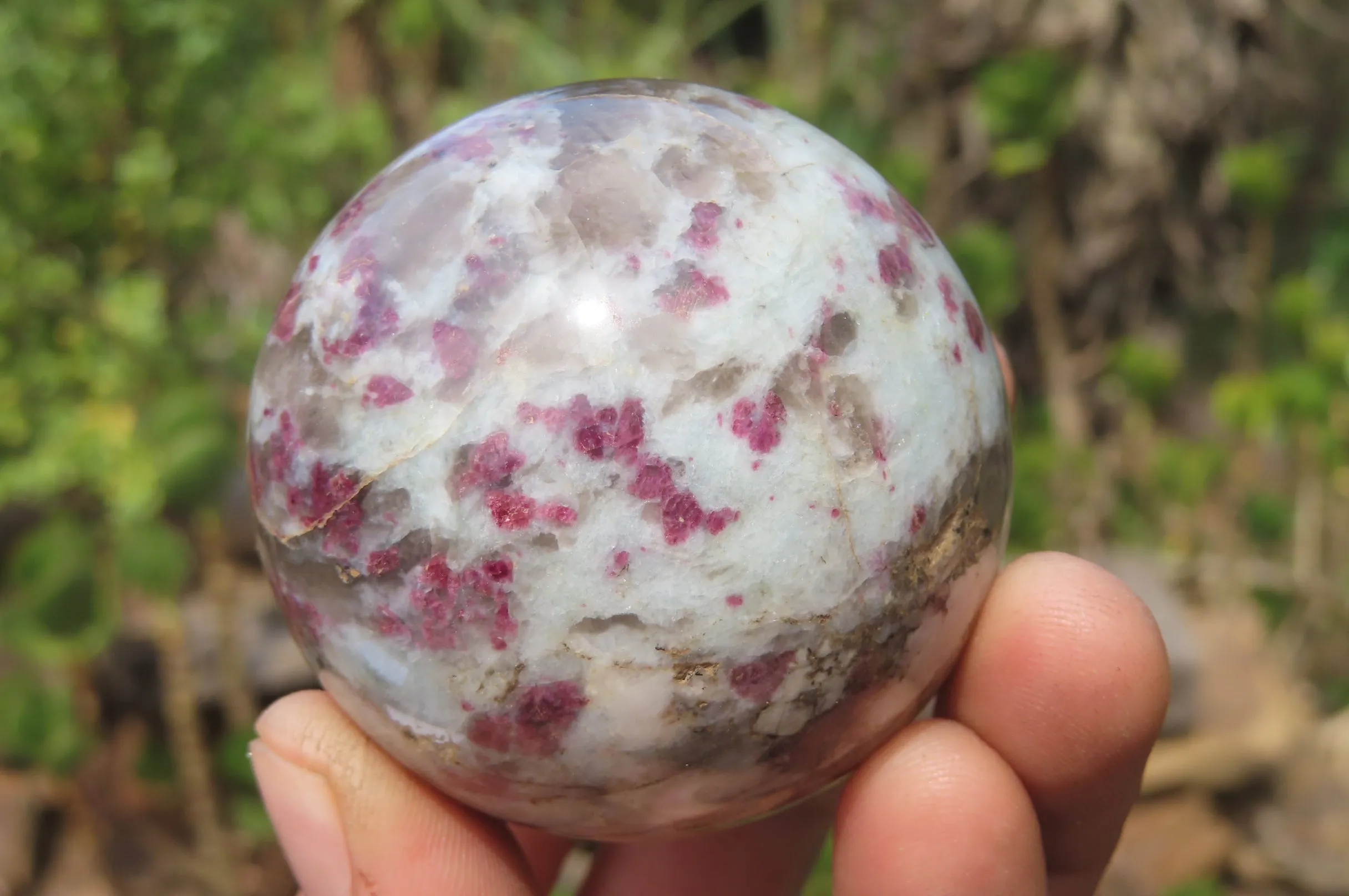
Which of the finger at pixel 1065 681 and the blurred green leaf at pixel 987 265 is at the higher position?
the finger at pixel 1065 681

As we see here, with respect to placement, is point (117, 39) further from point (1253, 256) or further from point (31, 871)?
point (1253, 256)

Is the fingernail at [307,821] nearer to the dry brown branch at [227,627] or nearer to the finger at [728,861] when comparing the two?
the finger at [728,861]

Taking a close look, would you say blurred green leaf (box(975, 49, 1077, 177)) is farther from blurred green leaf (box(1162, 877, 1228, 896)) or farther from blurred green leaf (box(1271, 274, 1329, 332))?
blurred green leaf (box(1162, 877, 1228, 896))

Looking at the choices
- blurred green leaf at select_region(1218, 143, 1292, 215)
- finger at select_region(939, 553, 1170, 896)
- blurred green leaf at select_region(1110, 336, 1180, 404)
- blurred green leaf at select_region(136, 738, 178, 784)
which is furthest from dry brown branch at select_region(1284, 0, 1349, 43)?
blurred green leaf at select_region(136, 738, 178, 784)

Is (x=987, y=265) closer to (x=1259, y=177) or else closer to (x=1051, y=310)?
(x=1051, y=310)

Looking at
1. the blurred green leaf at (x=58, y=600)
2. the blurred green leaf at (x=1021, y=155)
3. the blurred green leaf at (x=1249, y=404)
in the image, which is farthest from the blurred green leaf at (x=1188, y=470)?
the blurred green leaf at (x=58, y=600)

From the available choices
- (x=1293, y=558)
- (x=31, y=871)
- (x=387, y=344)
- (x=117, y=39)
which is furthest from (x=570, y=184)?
(x=1293, y=558)

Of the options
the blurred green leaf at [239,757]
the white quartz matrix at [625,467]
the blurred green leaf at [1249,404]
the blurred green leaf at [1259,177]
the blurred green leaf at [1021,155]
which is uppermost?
the white quartz matrix at [625,467]
